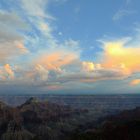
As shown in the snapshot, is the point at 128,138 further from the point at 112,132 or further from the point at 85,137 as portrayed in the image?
the point at 85,137

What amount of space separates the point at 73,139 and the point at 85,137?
8569 millimetres

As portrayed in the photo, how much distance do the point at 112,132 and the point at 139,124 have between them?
2032cm

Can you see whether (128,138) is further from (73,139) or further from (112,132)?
(73,139)

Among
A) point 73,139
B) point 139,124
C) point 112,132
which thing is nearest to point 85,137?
point 73,139

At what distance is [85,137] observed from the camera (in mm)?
189625

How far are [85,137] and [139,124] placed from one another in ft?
134

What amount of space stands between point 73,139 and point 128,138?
37.5 m

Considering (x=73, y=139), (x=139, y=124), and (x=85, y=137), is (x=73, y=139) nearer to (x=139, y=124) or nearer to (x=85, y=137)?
(x=85, y=137)

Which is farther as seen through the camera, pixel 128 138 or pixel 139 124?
pixel 139 124

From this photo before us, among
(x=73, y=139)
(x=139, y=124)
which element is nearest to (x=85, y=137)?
(x=73, y=139)

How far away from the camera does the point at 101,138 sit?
189 m

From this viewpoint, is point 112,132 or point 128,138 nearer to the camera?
point 128,138

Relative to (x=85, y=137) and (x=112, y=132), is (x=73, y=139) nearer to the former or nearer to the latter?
(x=85, y=137)

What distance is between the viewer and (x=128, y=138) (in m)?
182
